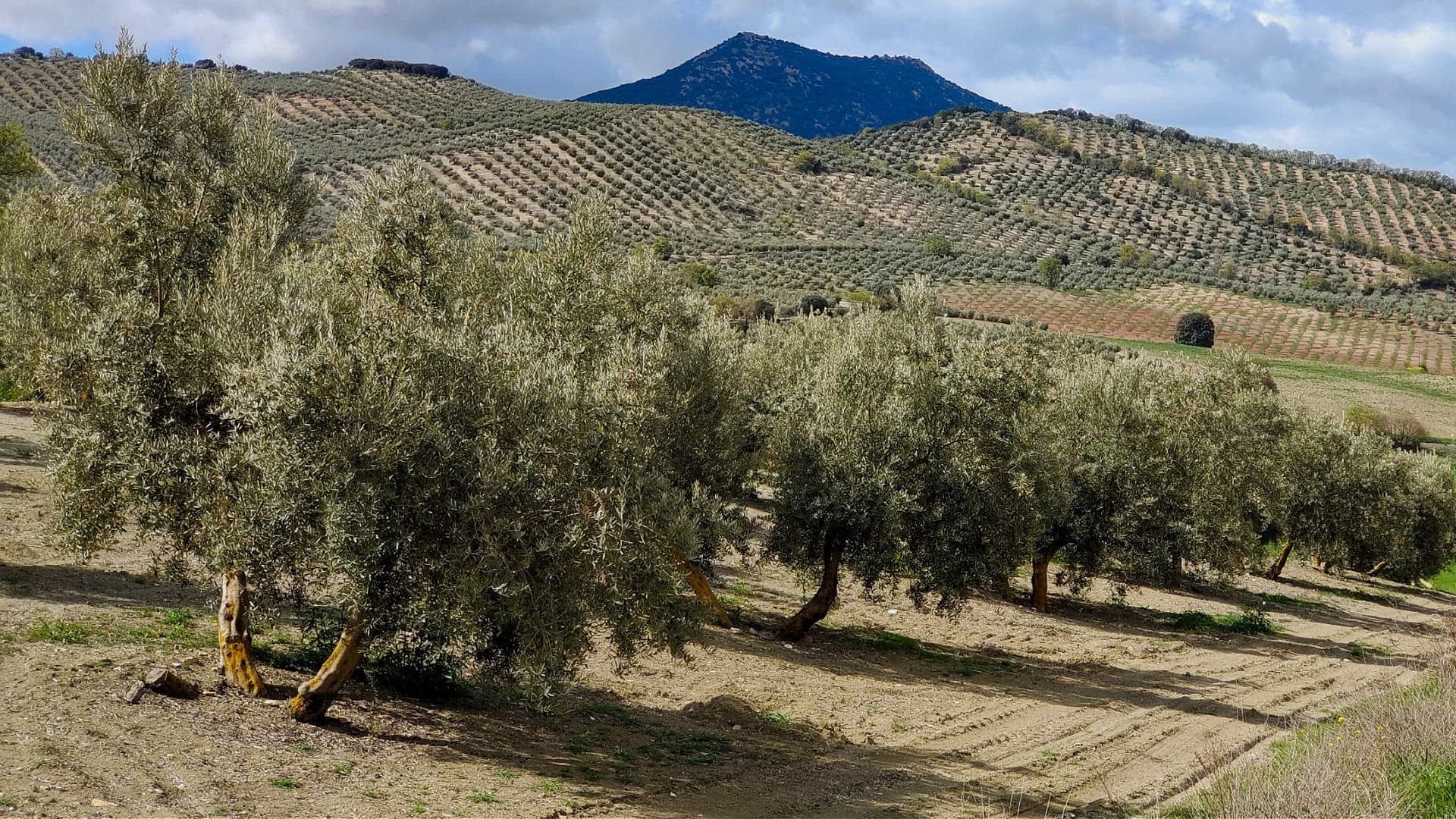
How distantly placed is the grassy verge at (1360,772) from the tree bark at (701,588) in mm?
9447

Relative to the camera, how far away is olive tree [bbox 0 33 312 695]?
1230 centimetres

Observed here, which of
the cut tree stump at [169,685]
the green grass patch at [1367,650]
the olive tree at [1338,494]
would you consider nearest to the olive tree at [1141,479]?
the green grass patch at [1367,650]

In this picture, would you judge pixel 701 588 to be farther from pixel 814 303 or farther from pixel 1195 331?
pixel 1195 331

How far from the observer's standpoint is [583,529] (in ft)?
41.6

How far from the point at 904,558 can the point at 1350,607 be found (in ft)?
90.6

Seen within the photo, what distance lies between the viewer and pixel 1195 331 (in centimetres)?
7644

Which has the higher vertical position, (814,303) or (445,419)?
(814,303)

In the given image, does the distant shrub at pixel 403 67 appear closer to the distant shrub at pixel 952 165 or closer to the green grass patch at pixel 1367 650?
the distant shrub at pixel 952 165

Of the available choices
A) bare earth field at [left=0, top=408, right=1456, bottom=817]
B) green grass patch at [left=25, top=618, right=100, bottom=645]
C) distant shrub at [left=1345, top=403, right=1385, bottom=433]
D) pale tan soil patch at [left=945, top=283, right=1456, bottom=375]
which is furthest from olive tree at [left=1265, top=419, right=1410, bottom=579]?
green grass patch at [left=25, top=618, right=100, bottom=645]

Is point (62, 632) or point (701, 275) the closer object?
point (62, 632)

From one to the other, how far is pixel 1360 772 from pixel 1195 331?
70.3 m

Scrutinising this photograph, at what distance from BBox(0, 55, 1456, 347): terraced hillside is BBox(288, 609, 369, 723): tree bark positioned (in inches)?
2277

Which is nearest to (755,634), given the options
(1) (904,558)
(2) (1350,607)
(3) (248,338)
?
(1) (904,558)

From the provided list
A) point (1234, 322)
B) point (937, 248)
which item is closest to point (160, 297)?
point (937, 248)
